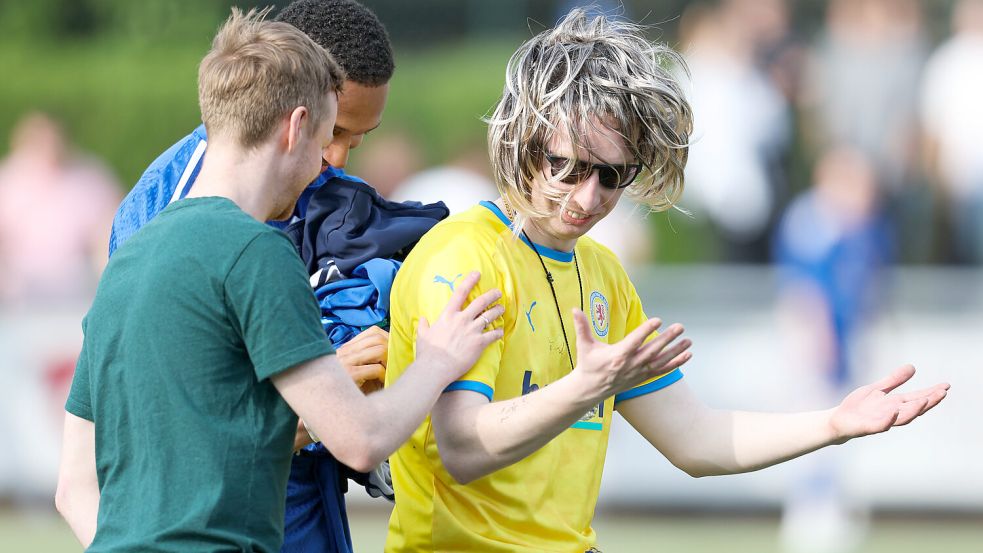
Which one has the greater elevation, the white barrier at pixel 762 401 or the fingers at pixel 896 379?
the fingers at pixel 896 379

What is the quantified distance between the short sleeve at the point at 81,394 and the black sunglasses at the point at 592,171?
3.55 ft

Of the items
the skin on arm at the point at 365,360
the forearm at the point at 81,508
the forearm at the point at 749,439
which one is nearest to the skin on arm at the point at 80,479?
the forearm at the point at 81,508

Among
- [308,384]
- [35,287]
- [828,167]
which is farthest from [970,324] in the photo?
[308,384]

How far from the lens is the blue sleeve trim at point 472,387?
3.08m

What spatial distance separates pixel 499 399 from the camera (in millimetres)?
3242

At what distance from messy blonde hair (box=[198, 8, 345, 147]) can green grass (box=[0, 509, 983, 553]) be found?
214 inches

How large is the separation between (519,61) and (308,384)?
1.01 metres

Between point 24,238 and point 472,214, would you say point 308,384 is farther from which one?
point 24,238

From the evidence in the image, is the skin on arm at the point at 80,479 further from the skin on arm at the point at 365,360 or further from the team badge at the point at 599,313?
the team badge at the point at 599,313

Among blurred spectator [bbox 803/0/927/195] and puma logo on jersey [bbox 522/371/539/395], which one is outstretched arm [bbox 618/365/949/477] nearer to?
puma logo on jersey [bbox 522/371/539/395]

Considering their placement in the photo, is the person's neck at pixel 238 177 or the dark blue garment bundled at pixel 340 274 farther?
the dark blue garment bundled at pixel 340 274

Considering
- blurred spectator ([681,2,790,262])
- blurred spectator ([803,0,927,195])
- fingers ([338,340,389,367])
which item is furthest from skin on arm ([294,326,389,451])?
blurred spectator ([803,0,927,195])

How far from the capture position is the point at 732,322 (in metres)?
9.48

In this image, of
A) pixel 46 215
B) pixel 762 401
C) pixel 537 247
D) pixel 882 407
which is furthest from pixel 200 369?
pixel 46 215
